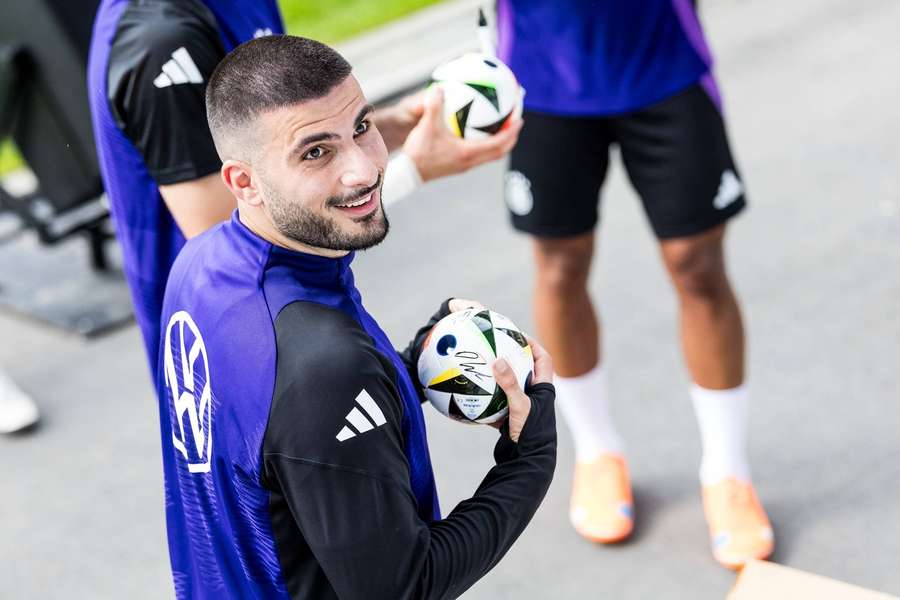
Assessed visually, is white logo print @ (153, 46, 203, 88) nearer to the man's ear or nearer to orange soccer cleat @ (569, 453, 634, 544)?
the man's ear

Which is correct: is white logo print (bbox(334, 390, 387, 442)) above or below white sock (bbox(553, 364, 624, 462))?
above

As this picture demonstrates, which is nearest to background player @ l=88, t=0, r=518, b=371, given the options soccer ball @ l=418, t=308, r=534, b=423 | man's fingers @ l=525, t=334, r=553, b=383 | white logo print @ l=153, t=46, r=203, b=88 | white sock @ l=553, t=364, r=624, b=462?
white logo print @ l=153, t=46, r=203, b=88

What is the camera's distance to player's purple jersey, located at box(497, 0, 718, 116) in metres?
2.90

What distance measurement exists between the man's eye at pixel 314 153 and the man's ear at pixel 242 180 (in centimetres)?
9

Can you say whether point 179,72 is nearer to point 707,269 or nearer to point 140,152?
point 140,152

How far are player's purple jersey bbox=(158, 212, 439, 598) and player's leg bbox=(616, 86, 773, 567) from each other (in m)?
1.36

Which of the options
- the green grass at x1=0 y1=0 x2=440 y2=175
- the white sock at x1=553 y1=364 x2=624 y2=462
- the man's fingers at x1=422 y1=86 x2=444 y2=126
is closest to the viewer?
the man's fingers at x1=422 y1=86 x2=444 y2=126

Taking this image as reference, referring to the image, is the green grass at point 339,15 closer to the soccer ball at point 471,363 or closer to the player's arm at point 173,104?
the player's arm at point 173,104

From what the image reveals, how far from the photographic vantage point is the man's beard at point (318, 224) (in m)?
1.67

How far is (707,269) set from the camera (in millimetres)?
3039

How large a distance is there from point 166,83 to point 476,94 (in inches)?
26.3

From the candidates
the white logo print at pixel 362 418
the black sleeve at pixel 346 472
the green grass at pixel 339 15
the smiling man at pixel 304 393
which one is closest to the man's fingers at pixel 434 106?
the smiling man at pixel 304 393

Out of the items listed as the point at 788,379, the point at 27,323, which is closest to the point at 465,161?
the point at 788,379

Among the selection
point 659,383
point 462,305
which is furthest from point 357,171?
point 659,383
